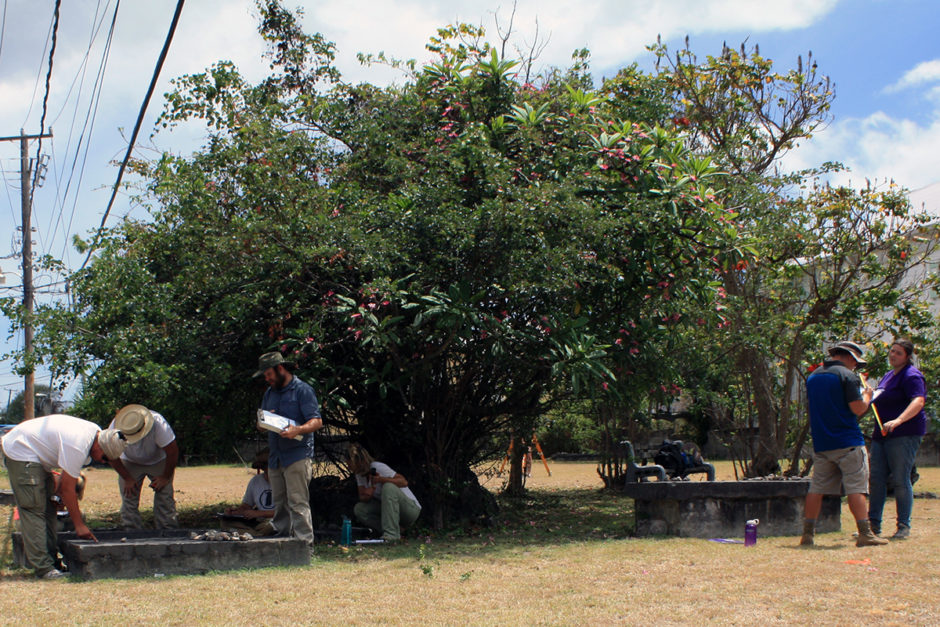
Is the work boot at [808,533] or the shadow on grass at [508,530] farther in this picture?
the shadow on grass at [508,530]

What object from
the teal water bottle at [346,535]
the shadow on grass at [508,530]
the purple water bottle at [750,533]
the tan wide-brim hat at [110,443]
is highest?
the tan wide-brim hat at [110,443]

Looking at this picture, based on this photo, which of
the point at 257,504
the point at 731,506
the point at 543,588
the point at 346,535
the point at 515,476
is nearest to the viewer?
the point at 543,588

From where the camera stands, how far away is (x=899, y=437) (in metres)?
8.20

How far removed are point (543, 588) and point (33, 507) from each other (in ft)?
13.8

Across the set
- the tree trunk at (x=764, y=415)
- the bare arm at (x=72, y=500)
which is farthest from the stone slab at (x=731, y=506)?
the bare arm at (x=72, y=500)

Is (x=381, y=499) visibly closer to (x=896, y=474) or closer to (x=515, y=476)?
(x=896, y=474)

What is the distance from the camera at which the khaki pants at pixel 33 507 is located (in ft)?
22.8

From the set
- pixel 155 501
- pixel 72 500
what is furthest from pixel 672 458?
pixel 72 500

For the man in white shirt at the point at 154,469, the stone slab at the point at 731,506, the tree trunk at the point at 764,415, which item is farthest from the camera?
the tree trunk at the point at 764,415

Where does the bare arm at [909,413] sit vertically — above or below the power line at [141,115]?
below

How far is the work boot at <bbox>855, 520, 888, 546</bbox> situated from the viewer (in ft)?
24.4

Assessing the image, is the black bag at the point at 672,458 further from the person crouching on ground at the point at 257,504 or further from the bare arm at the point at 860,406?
the person crouching on ground at the point at 257,504

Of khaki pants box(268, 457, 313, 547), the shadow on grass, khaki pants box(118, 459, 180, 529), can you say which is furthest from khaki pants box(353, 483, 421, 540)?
khaki pants box(118, 459, 180, 529)

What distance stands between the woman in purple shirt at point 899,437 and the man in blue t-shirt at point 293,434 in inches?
206
